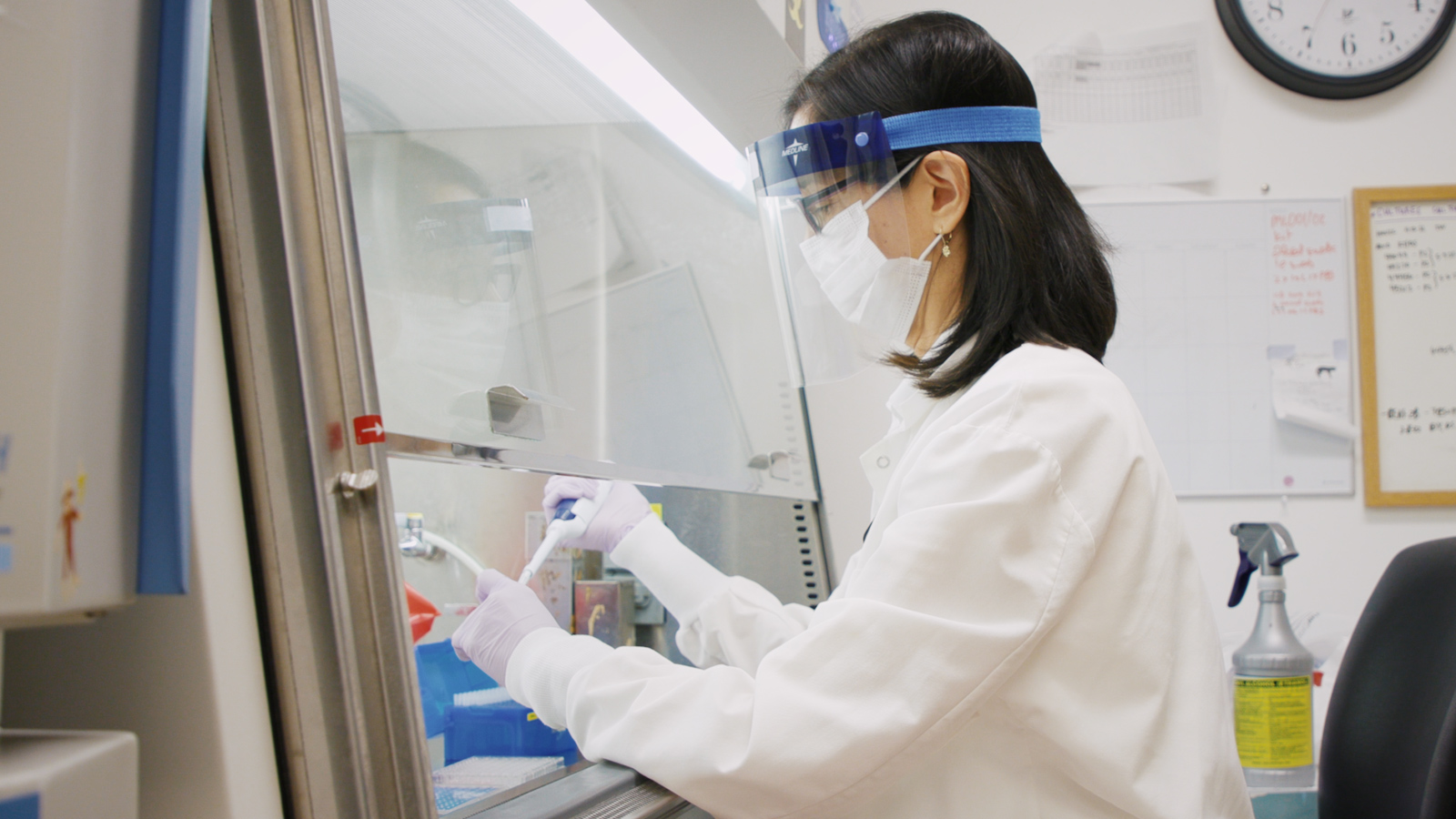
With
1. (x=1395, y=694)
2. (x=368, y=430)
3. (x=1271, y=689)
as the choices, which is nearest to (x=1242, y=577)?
(x=1271, y=689)

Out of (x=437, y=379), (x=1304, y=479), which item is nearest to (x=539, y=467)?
(x=437, y=379)

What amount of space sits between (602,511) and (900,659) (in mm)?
602

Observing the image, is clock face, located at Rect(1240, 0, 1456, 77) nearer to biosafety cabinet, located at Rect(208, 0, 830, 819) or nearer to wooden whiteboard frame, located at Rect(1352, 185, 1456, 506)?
wooden whiteboard frame, located at Rect(1352, 185, 1456, 506)

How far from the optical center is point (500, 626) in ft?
3.01

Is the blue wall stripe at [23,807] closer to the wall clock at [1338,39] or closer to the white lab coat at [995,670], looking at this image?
the white lab coat at [995,670]

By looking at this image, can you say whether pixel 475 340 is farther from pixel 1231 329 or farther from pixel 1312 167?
pixel 1312 167

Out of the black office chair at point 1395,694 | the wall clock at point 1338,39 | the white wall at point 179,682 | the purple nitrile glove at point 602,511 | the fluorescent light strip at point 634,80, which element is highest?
the wall clock at point 1338,39

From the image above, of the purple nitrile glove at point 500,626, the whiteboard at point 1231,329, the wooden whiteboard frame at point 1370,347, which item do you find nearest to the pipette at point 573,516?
the purple nitrile glove at point 500,626

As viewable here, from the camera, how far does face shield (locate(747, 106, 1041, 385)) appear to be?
909 mm

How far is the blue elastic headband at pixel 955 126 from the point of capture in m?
0.91

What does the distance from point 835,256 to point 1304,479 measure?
1497 mm

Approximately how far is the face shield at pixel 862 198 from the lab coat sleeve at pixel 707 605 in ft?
1.20

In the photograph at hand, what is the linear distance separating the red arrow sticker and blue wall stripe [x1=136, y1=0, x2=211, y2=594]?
0.20 m

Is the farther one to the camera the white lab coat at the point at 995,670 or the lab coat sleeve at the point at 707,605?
the lab coat sleeve at the point at 707,605
